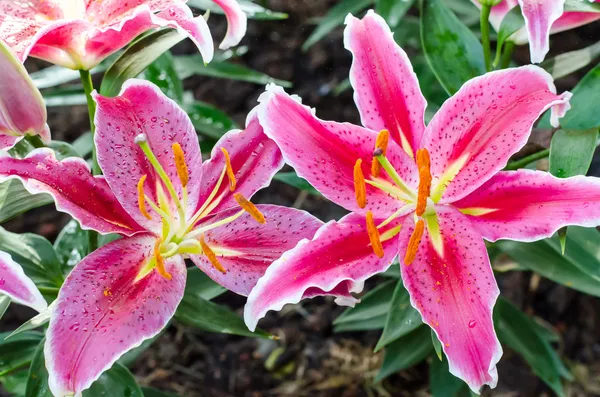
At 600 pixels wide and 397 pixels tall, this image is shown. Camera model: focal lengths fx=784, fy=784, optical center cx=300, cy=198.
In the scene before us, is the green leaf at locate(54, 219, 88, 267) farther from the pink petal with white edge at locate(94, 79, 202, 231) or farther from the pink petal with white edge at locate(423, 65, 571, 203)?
the pink petal with white edge at locate(423, 65, 571, 203)

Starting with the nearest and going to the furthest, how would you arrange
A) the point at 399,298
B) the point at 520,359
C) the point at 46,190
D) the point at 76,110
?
the point at 46,190
the point at 399,298
the point at 520,359
the point at 76,110

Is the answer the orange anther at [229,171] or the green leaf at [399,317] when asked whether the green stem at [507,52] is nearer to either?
the green leaf at [399,317]

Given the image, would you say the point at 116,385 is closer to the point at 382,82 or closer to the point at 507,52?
the point at 382,82

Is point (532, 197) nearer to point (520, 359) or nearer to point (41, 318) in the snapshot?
point (41, 318)

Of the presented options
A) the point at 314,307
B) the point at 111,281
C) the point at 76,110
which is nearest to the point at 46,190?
the point at 111,281

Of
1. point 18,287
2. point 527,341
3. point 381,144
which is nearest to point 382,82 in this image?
point 381,144

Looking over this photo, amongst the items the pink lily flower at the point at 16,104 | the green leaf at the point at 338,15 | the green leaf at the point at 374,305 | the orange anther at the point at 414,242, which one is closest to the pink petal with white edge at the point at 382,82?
the orange anther at the point at 414,242
